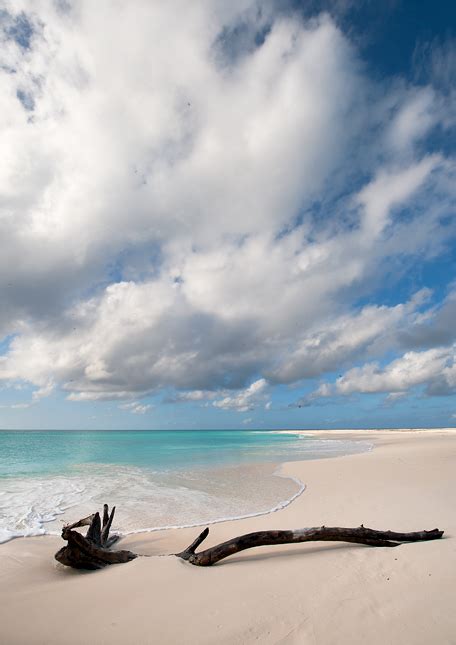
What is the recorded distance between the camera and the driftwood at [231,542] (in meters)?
5.72

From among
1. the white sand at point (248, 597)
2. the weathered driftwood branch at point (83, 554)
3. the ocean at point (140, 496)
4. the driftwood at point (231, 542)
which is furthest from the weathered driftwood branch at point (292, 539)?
the ocean at point (140, 496)

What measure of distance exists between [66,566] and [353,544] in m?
5.03

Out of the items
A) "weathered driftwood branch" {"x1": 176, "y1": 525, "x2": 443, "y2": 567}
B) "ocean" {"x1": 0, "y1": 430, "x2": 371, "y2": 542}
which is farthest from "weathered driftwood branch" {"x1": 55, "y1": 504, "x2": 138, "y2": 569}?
"ocean" {"x1": 0, "y1": 430, "x2": 371, "y2": 542}

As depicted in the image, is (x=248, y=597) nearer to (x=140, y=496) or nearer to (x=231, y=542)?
(x=231, y=542)

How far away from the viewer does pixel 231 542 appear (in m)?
5.81

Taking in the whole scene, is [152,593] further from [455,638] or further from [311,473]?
[311,473]

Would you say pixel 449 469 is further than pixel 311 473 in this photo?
No

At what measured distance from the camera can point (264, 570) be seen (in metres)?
5.29

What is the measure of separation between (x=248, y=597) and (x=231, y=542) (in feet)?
4.69

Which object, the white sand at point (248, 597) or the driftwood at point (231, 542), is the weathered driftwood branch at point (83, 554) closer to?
the driftwood at point (231, 542)

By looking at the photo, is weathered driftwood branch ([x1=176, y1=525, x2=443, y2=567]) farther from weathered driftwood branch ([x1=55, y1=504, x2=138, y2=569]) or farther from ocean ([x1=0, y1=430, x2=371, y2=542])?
ocean ([x1=0, y1=430, x2=371, y2=542])

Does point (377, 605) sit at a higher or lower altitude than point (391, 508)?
higher

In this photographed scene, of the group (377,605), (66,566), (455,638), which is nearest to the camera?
(455,638)

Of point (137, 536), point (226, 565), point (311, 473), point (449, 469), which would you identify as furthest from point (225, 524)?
point (449, 469)
